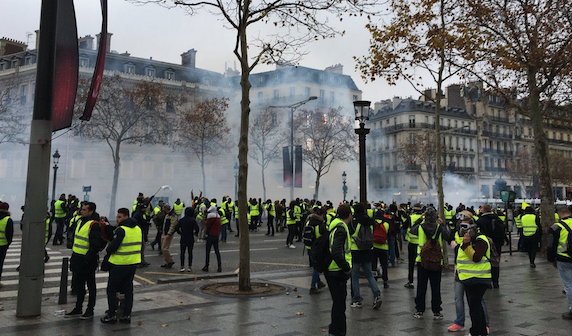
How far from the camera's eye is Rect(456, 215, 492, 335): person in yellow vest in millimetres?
5441

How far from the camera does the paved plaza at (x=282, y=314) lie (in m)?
6.03

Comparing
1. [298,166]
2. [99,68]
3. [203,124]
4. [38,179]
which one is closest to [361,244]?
[38,179]

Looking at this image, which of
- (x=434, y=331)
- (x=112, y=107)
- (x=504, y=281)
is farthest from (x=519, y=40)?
(x=112, y=107)

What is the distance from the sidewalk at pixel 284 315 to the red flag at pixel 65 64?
3165 millimetres

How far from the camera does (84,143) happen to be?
44781mm

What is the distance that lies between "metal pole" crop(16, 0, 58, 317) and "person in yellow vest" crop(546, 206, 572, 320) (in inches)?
295

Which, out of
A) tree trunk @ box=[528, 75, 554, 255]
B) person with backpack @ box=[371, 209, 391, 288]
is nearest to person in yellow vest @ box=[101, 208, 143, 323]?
person with backpack @ box=[371, 209, 391, 288]

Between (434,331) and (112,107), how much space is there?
3428 cm

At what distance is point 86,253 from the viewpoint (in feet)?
21.5

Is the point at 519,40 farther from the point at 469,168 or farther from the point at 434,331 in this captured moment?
the point at 469,168

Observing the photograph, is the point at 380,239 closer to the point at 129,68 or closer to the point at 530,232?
the point at 530,232

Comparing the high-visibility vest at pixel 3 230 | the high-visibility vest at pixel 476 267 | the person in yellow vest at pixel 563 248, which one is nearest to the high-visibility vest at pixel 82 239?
the high-visibility vest at pixel 3 230

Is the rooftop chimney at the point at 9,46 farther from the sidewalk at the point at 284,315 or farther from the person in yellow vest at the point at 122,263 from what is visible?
the person in yellow vest at the point at 122,263

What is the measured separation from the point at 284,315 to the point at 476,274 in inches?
113
